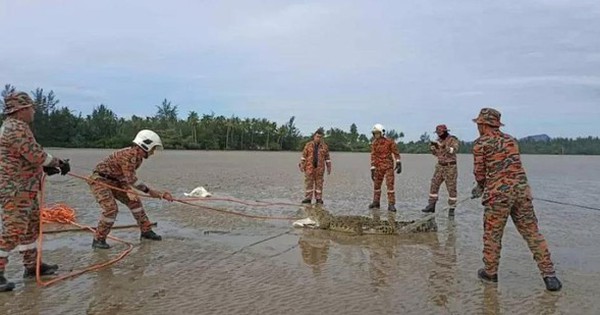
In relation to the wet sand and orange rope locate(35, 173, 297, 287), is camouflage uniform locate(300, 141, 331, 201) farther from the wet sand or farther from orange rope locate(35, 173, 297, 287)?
the wet sand

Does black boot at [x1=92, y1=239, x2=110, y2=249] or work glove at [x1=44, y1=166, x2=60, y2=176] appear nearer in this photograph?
work glove at [x1=44, y1=166, x2=60, y2=176]

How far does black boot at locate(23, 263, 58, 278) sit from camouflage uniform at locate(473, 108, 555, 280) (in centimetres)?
482

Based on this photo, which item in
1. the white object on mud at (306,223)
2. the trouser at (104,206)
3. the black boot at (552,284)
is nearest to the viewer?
the black boot at (552,284)

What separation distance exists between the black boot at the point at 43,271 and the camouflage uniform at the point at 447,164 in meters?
7.72

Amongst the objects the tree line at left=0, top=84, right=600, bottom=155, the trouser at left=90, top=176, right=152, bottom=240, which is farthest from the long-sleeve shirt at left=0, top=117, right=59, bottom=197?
the tree line at left=0, top=84, right=600, bottom=155

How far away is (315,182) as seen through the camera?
13.3 m

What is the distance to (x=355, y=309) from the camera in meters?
4.96

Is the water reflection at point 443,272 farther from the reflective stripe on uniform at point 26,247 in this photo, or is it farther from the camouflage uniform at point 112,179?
the reflective stripe on uniform at point 26,247

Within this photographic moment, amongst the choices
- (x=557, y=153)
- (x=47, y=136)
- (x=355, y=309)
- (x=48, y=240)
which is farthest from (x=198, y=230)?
(x=557, y=153)

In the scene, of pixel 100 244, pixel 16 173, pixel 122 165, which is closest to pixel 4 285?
pixel 16 173

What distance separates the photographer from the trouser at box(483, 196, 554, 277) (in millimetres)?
5707

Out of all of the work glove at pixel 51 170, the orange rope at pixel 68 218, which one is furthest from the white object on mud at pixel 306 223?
the work glove at pixel 51 170

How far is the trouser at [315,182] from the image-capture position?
13.2 m

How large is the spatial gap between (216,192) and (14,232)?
1019 cm
